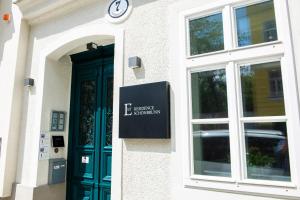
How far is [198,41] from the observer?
3.22m

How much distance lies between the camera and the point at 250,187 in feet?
8.49

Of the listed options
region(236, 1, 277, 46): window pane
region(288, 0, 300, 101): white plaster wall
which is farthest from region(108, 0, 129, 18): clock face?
region(288, 0, 300, 101): white plaster wall

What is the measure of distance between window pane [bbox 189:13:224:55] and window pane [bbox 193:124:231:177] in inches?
36.8

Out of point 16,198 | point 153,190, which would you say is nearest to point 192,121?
point 153,190

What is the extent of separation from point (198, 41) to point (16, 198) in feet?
13.3

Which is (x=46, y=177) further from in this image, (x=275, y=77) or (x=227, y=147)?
(x=275, y=77)

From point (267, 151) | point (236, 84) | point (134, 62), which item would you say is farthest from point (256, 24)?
point (134, 62)

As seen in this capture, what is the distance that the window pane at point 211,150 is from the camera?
111 inches

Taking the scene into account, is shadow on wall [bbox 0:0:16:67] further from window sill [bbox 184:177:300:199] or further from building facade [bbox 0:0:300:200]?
window sill [bbox 184:177:300:199]

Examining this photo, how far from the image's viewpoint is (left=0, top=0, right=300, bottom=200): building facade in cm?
263

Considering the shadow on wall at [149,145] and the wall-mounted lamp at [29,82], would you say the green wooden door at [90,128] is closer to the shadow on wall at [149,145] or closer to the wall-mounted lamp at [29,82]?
the wall-mounted lamp at [29,82]

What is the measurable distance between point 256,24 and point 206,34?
58cm

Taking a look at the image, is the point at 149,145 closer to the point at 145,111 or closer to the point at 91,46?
the point at 145,111

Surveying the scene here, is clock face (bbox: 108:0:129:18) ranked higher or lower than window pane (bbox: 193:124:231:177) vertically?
higher
